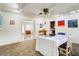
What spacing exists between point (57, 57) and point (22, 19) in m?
1.42

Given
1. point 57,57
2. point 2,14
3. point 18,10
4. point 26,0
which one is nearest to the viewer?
point 26,0

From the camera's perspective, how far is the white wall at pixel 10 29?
7.36ft

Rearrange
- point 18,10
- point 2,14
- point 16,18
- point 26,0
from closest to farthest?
point 26,0 → point 2,14 → point 16,18 → point 18,10

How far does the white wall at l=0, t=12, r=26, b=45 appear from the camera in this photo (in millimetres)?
2242

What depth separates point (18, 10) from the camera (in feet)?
8.36

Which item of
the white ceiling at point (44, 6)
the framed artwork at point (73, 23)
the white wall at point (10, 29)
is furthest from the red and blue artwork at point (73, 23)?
the white wall at point (10, 29)

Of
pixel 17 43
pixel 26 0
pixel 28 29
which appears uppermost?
pixel 26 0

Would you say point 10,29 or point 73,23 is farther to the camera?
point 10,29

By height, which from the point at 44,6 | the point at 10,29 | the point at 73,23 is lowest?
the point at 10,29

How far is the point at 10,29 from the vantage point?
256cm

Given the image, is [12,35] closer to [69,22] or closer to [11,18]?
[11,18]

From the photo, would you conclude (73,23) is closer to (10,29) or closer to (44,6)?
(44,6)

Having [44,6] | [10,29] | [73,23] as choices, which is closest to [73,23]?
[73,23]

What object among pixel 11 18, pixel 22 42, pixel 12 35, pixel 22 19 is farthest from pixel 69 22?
pixel 12 35
